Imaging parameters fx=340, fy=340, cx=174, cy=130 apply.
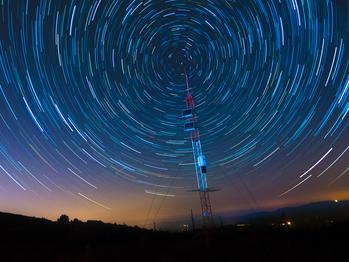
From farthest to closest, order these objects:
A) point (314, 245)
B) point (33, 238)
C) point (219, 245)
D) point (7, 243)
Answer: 1. point (33, 238)
2. point (7, 243)
3. point (219, 245)
4. point (314, 245)

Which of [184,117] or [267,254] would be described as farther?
[184,117]

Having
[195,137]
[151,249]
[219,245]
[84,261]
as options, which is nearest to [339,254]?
[219,245]

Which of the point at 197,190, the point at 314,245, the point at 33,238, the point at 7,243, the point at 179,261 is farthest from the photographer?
the point at 197,190

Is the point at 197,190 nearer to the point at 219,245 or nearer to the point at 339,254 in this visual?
the point at 219,245

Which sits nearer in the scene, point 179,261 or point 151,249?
point 179,261

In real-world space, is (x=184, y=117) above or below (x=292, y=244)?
above

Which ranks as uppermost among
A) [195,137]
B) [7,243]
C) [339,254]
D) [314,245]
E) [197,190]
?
[195,137]

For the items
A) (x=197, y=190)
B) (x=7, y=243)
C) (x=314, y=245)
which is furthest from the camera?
(x=197, y=190)

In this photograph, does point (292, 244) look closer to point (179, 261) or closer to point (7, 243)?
point (179, 261)

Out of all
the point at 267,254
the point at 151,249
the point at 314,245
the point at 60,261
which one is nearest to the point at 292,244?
the point at 314,245
